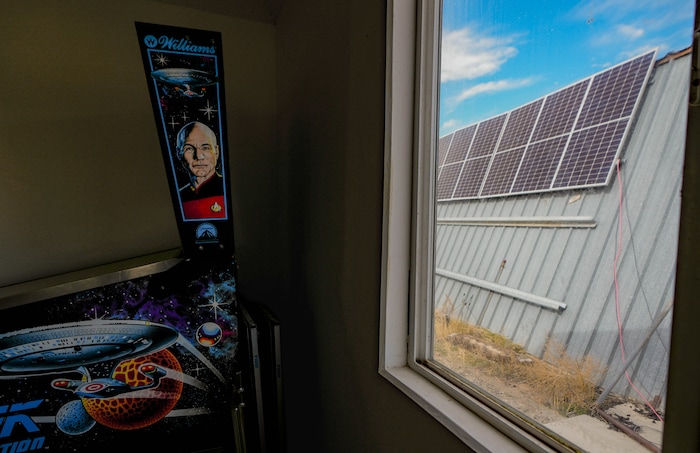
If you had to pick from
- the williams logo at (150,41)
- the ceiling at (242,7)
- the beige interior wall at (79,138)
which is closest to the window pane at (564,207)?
the williams logo at (150,41)

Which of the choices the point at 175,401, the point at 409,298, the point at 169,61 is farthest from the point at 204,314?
the point at 169,61

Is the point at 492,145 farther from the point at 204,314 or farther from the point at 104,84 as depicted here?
the point at 104,84

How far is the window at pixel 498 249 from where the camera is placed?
54 cm

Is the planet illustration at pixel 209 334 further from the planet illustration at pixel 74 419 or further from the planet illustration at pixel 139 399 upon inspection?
the planet illustration at pixel 74 419

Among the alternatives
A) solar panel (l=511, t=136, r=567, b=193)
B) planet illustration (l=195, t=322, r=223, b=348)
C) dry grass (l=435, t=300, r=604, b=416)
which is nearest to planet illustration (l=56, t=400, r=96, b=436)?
planet illustration (l=195, t=322, r=223, b=348)

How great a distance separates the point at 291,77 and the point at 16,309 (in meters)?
1.55

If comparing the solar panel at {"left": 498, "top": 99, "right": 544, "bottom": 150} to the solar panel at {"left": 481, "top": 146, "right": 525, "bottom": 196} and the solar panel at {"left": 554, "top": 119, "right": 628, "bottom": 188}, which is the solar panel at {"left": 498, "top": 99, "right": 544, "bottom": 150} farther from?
the solar panel at {"left": 554, "top": 119, "right": 628, "bottom": 188}

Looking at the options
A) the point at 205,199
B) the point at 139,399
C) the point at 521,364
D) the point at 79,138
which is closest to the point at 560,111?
the point at 521,364

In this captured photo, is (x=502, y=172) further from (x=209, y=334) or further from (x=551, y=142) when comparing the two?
(x=209, y=334)

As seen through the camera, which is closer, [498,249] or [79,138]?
[498,249]

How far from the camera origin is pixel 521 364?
77cm

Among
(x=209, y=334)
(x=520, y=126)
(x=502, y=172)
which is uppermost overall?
(x=520, y=126)

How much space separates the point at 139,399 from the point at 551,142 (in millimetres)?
1496

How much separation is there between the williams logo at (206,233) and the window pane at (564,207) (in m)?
0.79
